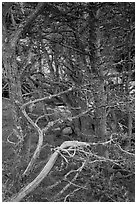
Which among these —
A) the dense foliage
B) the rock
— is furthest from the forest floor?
the rock

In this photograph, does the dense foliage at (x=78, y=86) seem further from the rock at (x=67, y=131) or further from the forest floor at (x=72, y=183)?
the rock at (x=67, y=131)

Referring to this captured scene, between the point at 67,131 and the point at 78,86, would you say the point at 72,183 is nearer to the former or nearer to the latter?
the point at 78,86

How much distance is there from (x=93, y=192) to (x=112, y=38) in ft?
5.39

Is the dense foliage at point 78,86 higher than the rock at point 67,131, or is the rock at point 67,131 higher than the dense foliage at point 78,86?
the dense foliage at point 78,86

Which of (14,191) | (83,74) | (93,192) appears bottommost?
(93,192)

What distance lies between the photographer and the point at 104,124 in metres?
3.33

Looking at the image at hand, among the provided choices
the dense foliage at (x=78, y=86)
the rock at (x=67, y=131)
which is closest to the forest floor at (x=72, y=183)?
the dense foliage at (x=78, y=86)

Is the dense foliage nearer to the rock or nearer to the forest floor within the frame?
the forest floor

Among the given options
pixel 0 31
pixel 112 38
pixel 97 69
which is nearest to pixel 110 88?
pixel 97 69

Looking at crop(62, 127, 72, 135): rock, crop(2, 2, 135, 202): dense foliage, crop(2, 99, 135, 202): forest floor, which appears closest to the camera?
crop(2, 99, 135, 202): forest floor

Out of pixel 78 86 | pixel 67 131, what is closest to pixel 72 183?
pixel 78 86

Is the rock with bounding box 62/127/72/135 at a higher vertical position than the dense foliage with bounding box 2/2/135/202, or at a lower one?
lower

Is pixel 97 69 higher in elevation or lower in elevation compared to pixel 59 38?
lower

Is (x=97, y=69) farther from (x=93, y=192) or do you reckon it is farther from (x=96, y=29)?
(x=93, y=192)
